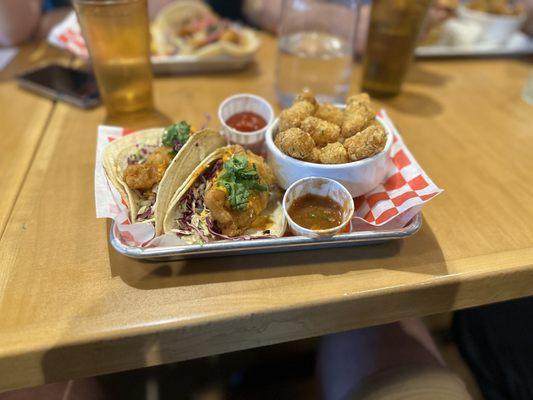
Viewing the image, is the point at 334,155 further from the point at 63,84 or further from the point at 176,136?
the point at 63,84

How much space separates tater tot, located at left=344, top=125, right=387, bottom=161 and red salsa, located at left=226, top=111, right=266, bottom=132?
1.05ft

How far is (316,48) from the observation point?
166 centimetres

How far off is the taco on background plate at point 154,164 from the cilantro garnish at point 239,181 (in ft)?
0.36

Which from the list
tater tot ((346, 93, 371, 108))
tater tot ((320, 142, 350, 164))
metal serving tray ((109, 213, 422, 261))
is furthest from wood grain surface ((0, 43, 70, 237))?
tater tot ((346, 93, 371, 108))

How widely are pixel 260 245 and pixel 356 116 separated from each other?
1.41 ft

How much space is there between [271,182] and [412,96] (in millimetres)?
976

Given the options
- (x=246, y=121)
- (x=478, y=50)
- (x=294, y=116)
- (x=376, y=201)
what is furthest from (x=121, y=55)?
(x=478, y=50)

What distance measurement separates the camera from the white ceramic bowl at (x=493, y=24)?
1907mm

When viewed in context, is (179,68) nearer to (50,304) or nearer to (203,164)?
(203,164)

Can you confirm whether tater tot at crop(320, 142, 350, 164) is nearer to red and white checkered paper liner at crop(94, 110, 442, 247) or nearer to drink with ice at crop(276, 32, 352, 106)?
red and white checkered paper liner at crop(94, 110, 442, 247)

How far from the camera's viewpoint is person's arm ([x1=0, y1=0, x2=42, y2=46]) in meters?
1.76

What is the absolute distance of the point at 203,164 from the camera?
0.92m

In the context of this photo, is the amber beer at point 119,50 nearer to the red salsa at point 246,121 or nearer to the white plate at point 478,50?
the red salsa at point 246,121

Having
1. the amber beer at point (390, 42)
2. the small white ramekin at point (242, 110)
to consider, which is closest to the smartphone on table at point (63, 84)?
the small white ramekin at point (242, 110)
